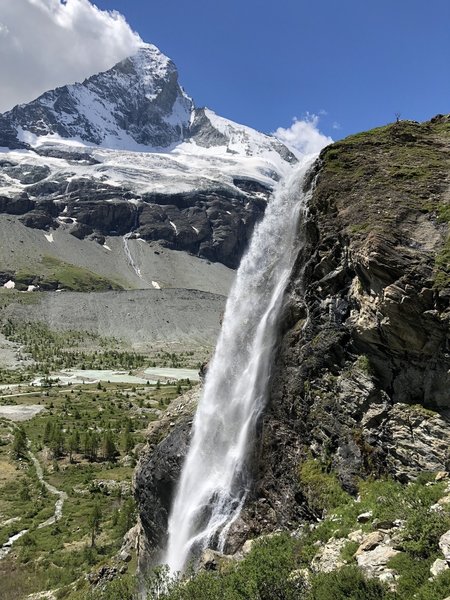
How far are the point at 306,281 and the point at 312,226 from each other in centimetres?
298

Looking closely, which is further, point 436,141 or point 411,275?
point 436,141

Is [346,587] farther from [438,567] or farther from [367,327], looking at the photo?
[367,327]

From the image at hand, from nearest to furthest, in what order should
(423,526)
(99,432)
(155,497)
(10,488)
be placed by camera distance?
(423,526) < (155,497) < (10,488) < (99,432)

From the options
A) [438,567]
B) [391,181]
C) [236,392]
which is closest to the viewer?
[438,567]

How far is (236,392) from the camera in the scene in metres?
26.8

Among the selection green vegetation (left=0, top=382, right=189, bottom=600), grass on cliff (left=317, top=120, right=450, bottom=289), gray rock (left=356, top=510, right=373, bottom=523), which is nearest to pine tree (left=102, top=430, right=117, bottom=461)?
green vegetation (left=0, top=382, right=189, bottom=600)

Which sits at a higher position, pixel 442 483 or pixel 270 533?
pixel 442 483

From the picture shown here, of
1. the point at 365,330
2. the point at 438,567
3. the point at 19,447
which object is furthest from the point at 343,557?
the point at 19,447

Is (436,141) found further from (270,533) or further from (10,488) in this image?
(10,488)

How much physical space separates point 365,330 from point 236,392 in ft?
33.0

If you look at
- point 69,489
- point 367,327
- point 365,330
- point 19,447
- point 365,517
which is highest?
point 367,327

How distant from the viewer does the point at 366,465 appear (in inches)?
706

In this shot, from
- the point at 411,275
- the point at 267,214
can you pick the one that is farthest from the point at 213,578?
the point at 267,214

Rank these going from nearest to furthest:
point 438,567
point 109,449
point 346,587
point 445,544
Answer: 1. point 438,567
2. point 445,544
3. point 346,587
4. point 109,449
